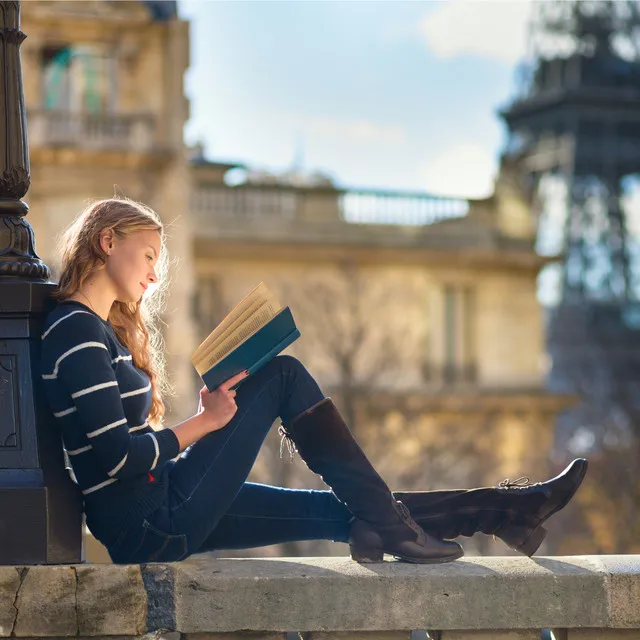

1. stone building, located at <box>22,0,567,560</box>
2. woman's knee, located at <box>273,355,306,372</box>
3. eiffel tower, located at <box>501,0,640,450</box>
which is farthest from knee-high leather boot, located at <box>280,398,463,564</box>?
eiffel tower, located at <box>501,0,640,450</box>

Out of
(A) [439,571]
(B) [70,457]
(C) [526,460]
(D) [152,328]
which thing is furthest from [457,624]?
(C) [526,460]

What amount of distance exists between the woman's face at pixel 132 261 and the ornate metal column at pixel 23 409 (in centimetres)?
23

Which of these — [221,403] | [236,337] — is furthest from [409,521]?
[236,337]

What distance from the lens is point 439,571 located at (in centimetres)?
460

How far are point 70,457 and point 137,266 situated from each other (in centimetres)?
70

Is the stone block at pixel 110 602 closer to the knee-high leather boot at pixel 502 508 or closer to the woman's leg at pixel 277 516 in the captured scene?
the woman's leg at pixel 277 516

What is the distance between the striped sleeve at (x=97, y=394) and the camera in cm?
465

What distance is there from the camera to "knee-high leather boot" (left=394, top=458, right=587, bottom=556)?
509 cm

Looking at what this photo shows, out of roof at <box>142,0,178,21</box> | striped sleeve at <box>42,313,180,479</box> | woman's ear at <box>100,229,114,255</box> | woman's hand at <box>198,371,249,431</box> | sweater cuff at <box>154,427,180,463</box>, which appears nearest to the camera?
striped sleeve at <box>42,313,180,479</box>

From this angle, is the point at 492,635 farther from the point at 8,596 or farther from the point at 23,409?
the point at 23,409

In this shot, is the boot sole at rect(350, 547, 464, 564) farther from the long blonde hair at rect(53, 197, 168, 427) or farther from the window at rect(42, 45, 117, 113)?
the window at rect(42, 45, 117, 113)

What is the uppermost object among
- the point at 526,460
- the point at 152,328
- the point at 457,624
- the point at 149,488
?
the point at 152,328

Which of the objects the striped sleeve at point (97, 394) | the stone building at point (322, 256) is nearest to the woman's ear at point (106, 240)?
the striped sleeve at point (97, 394)

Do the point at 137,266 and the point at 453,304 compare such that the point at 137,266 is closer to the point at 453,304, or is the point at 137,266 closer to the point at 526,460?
the point at 526,460
